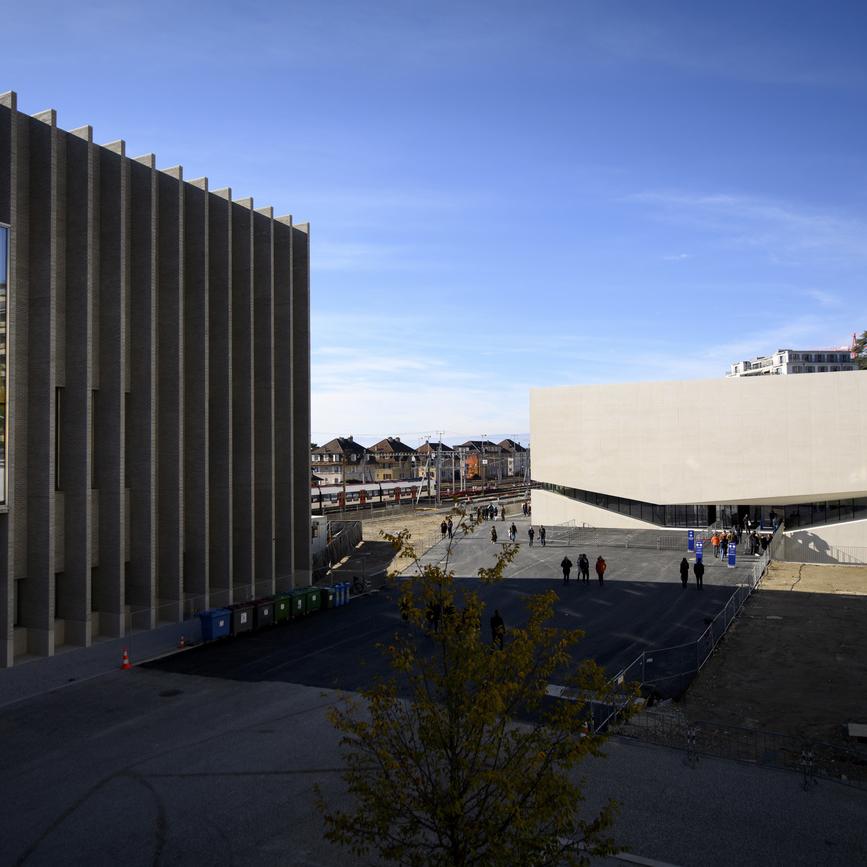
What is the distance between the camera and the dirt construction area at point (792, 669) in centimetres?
1739

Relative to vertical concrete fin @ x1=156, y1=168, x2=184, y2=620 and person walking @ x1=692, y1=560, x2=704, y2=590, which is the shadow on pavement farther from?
vertical concrete fin @ x1=156, y1=168, x2=184, y2=620

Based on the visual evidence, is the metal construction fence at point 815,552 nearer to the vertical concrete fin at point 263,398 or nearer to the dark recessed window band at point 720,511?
the dark recessed window band at point 720,511

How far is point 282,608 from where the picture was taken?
2800 cm

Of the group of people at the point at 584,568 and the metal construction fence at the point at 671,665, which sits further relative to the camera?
the group of people at the point at 584,568

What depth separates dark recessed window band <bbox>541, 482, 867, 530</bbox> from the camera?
159 feet

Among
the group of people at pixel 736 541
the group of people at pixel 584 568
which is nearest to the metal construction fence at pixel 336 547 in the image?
the group of people at pixel 584 568

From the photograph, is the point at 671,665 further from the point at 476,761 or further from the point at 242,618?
the point at 476,761

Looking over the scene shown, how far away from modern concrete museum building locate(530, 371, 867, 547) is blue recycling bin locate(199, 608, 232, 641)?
3521 centimetres

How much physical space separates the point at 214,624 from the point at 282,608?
3279 mm

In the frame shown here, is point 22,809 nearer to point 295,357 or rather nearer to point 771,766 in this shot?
point 771,766

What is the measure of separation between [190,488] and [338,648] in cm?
899

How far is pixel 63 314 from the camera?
24141 mm

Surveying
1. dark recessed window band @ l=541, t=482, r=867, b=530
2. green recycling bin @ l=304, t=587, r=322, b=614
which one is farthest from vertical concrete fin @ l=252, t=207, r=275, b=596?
dark recessed window band @ l=541, t=482, r=867, b=530

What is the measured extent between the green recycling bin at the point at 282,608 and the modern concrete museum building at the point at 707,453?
3200 centimetres
